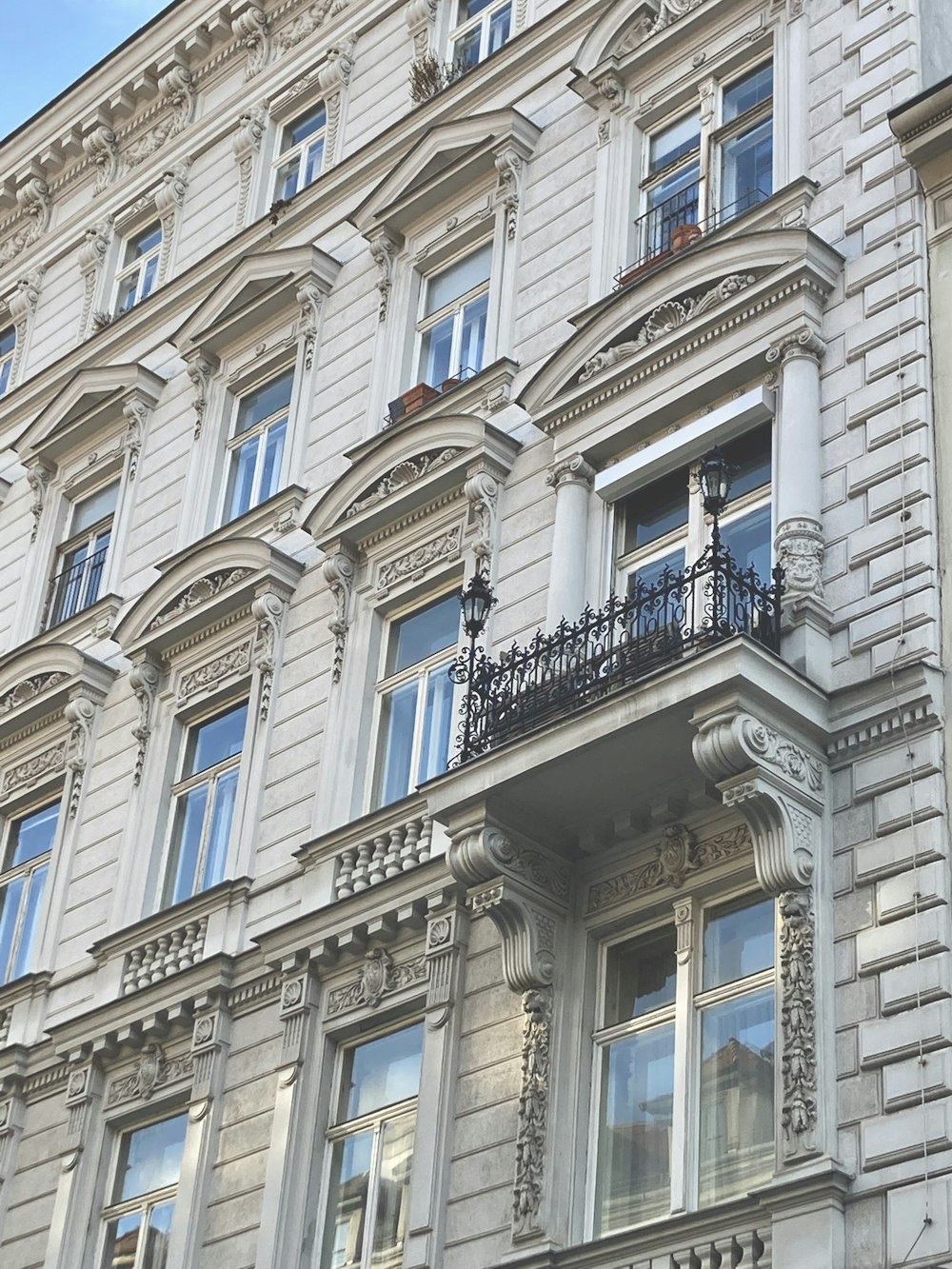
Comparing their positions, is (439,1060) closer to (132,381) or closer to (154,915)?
(154,915)

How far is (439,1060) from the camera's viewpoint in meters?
16.8

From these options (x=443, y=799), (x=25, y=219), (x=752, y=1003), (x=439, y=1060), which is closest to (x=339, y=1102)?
(x=439, y=1060)

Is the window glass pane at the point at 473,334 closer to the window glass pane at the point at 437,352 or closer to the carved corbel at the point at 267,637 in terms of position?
the window glass pane at the point at 437,352

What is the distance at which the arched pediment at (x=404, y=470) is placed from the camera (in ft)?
65.6

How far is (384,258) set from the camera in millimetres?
23578

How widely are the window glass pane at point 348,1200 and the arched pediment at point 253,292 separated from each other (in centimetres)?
1048

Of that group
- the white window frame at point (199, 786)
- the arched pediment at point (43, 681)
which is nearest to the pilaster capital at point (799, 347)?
the white window frame at point (199, 786)

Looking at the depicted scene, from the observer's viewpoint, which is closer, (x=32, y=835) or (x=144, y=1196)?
(x=144, y=1196)

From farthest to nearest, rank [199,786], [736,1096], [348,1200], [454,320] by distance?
[454,320], [199,786], [348,1200], [736,1096]

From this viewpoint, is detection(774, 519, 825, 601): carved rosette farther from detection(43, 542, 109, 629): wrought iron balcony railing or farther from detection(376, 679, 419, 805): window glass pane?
detection(43, 542, 109, 629): wrought iron balcony railing

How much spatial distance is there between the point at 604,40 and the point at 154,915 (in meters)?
9.93

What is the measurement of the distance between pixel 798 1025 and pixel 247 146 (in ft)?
56.5

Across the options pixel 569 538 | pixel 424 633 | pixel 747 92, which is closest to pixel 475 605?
pixel 569 538

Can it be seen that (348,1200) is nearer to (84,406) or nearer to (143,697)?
(143,697)
